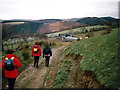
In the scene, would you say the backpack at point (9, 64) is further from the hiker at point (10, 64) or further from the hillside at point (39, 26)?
the hillside at point (39, 26)

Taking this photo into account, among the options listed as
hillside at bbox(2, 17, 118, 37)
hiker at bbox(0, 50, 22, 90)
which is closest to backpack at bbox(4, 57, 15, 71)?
hiker at bbox(0, 50, 22, 90)

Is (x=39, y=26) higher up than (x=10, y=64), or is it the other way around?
(x=39, y=26)

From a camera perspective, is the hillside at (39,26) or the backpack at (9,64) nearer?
the backpack at (9,64)

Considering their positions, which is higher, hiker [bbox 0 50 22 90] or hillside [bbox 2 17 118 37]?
hillside [bbox 2 17 118 37]

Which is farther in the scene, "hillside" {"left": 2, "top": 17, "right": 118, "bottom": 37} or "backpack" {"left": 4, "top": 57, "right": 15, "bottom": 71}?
"hillside" {"left": 2, "top": 17, "right": 118, "bottom": 37}

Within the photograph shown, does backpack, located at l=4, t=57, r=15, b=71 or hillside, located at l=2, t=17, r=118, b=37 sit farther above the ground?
hillside, located at l=2, t=17, r=118, b=37

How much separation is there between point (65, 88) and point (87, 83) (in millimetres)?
1218

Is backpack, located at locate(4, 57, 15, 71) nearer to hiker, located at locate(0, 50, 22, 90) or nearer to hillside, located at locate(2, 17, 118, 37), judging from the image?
hiker, located at locate(0, 50, 22, 90)

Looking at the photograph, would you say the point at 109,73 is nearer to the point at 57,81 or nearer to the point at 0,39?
the point at 57,81

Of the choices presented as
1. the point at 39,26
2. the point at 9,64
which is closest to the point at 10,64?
the point at 9,64

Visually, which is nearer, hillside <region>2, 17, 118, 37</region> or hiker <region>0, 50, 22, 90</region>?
hiker <region>0, 50, 22, 90</region>

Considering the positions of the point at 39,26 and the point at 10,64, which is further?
the point at 39,26

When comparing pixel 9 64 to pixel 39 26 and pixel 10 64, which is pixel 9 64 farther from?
pixel 39 26

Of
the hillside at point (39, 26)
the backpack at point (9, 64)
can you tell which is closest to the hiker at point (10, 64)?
the backpack at point (9, 64)
